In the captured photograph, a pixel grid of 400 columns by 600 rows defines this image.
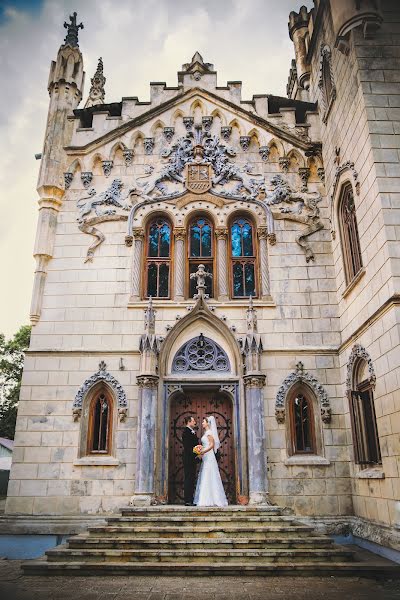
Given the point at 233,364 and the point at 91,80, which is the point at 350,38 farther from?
the point at 91,80

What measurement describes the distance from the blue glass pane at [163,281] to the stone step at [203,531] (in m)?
6.15

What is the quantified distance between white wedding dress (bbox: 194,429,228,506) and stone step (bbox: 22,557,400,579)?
8.91 feet

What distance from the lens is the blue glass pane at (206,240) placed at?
13.7 meters

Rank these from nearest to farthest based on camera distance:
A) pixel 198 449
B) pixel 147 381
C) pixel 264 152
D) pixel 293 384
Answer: pixel 198 449 < pixel 147 381 < pixel 293 384 < pixel 264 152

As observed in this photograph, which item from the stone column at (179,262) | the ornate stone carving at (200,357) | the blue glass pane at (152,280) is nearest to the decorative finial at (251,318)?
the ornate stone carving at (200,357)

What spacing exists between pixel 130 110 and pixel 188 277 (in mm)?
5817

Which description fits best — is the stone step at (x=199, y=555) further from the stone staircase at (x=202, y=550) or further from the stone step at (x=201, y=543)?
the stone step at (x=201, y=543)

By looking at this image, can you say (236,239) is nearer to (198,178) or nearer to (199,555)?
(198,178)

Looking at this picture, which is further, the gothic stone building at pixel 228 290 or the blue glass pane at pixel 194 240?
the blue glass pane at pixel 194 240

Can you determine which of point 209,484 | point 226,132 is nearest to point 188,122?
point 226,132

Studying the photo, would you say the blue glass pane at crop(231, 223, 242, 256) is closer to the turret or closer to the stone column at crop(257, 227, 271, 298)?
the stone column at crop(257, 227, 271, 298)

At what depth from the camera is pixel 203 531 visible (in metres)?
8.67

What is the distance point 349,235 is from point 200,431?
246 inches

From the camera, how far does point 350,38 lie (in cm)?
1159
